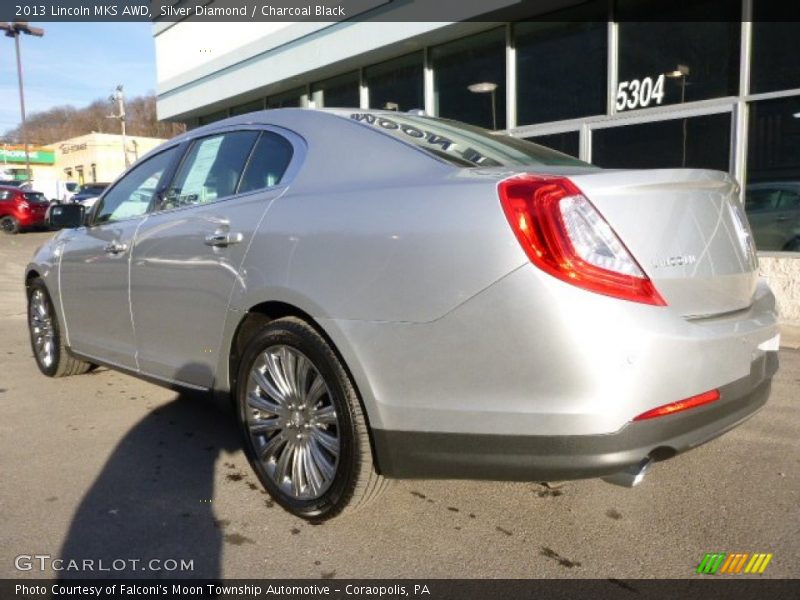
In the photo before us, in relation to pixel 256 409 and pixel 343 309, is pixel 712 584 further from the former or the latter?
pixel 256 409

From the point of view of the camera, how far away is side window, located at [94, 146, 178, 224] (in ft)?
12.5

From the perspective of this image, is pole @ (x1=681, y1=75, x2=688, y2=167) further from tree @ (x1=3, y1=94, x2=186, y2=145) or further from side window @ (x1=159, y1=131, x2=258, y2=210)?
tree @ (x1=3, y1=94, x2=186, y2=145)

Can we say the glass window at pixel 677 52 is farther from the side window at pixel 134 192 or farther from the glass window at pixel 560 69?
the side window at pixel 134 192

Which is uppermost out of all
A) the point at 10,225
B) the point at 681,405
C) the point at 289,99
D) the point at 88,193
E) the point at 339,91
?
the point at 289,99

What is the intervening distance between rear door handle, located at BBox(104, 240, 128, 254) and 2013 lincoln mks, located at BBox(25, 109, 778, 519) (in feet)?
1.93

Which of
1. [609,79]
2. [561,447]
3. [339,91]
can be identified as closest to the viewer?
[561,447]

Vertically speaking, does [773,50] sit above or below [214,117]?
below

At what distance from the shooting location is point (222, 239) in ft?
9.72

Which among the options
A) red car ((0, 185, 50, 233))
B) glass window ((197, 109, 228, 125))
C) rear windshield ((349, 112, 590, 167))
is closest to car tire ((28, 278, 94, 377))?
rear windshield ((349, 112, 590, 167))

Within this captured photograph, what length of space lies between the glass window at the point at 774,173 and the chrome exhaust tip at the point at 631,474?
544 cm

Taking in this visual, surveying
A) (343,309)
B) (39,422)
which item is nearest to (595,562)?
(343,309)

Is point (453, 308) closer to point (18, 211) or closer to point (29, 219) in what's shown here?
point (29, 219)

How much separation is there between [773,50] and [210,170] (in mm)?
5810

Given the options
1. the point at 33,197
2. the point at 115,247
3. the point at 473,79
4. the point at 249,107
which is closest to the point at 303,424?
the point at 115,247
